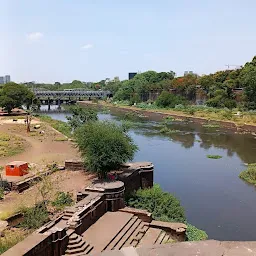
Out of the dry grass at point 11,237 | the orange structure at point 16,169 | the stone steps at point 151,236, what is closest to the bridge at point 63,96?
the orange structure at point 16,169

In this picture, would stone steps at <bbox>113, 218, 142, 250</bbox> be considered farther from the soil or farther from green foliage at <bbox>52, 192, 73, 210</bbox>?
the soil

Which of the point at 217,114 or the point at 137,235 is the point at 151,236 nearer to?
the point at 137,235

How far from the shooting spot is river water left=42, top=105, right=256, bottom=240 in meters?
15.0

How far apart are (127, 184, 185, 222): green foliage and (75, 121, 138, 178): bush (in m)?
1.61

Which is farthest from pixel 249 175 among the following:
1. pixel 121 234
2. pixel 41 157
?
pixel 41 157

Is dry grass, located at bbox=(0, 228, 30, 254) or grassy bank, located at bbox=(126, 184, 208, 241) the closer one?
dry grass, located at bbox=(0, 228, 30, 254)

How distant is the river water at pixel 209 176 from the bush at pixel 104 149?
3802mm

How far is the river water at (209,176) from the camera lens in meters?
15.0

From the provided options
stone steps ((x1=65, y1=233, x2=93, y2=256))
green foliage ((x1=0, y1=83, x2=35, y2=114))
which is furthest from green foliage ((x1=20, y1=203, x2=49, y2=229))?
green foliage ((x1=0, y1=83, x2=35, y2=114))

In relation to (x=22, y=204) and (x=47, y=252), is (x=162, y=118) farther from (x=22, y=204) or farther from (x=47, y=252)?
(x=47, y=252)

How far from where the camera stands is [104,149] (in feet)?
49.0

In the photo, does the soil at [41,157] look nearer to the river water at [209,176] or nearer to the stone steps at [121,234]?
the stone steps at [121,234]

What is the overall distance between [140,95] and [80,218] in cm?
7933

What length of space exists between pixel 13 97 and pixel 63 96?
4495cm
